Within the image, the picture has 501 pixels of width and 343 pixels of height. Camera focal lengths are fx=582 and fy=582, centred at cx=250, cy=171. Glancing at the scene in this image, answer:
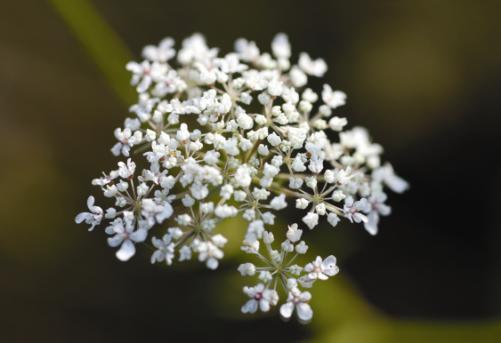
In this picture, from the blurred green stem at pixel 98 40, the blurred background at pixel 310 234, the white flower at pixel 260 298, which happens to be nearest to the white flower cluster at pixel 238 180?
the white flower at pixel 260 298

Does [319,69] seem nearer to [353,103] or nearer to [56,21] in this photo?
[353,103]

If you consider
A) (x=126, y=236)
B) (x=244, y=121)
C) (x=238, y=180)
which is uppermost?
(x=244, y=121)

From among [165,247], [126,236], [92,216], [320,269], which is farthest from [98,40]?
[320,269]

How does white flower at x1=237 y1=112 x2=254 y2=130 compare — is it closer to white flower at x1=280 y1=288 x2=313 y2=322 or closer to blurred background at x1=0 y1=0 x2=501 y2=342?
white flower at x1=280 y1=288 x2=313 y2=322

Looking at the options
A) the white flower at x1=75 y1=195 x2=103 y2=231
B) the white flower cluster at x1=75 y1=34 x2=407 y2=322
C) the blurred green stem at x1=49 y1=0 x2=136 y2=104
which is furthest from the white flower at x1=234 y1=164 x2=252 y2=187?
the blurred green stem at x1=49 y1=0 x2=136 y2=104

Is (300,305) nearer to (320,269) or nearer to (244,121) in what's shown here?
(320,269)

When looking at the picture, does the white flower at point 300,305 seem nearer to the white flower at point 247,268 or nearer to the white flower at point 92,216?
the white flower at point 247,268
